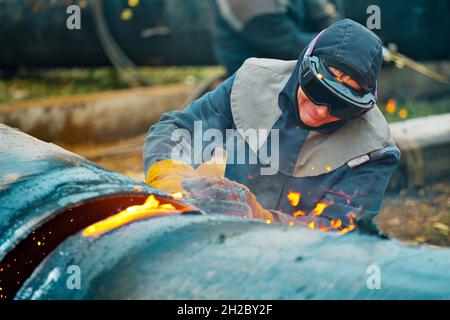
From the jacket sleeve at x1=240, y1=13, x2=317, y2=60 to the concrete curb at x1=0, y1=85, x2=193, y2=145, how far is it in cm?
171

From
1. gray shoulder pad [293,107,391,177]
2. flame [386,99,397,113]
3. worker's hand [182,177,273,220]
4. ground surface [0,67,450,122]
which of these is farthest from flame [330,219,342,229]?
flame [386,99,397,113]

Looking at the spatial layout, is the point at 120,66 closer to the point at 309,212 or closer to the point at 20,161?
the point at 309,212

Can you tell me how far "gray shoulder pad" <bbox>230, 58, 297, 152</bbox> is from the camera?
3471 mm

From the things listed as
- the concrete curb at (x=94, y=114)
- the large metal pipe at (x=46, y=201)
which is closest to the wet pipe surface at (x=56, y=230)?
the large metal pipe at (x=46, y=201)

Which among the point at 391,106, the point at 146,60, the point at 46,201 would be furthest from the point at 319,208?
the point at 146,60

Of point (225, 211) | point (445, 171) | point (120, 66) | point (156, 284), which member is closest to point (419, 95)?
point (445, 171)

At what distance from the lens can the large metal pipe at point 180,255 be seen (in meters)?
1.58

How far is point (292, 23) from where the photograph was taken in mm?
7059

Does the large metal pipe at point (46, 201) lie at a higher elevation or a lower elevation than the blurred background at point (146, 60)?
higher

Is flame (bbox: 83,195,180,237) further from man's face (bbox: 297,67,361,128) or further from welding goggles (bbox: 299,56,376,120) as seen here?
man's face (bbox: 297,67,361,128)

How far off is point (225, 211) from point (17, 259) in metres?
0.56

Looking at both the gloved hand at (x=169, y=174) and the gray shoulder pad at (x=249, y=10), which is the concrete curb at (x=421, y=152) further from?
the gloved hand at (x=169, y=174)

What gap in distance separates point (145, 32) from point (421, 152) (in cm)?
379

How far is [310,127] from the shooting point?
343cm
